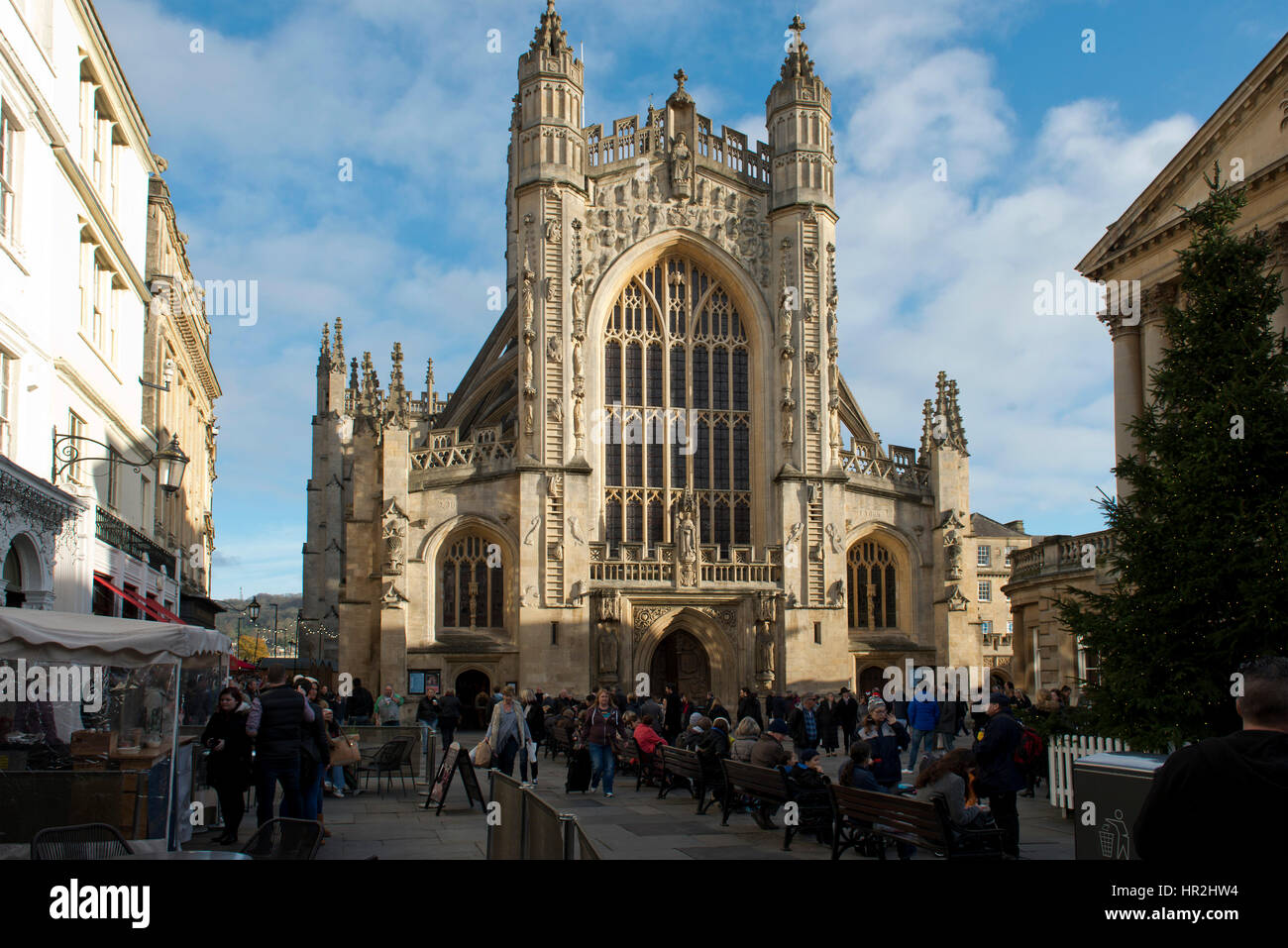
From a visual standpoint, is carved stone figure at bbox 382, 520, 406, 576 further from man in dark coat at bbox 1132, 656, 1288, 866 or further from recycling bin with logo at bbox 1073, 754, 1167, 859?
man in dark coat at bbox 1132, 656, 1288, 866

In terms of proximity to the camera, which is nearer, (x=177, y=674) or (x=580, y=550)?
(x=177, y=674)

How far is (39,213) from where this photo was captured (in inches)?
639

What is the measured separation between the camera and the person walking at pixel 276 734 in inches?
439

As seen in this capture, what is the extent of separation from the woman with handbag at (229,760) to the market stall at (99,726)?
33 centimetres

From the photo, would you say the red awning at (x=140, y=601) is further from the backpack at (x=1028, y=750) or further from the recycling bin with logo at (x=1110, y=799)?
the recycling bin with logo at (x=1110, y=799)

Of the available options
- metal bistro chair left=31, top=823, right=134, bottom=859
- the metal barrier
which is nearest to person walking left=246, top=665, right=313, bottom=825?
the metal barrier

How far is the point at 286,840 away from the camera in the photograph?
6473 mm

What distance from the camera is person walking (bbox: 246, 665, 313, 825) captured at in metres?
11.2

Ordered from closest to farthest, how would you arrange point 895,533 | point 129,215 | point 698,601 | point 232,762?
point 232,762, point 129,215, point 698,601, point 895,533

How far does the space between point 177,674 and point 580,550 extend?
23.6 meters

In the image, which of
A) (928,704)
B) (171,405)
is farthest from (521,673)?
(928,704)

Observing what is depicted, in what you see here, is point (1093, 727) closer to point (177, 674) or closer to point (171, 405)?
point (177, 674)

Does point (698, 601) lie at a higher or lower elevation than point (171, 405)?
lower

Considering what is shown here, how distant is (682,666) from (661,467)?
19.9ft
